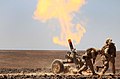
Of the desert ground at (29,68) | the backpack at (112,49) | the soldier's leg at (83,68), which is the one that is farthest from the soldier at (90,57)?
the desert ground at (29,68)

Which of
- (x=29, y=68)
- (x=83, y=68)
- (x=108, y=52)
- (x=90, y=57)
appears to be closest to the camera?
(x=108, y=52)

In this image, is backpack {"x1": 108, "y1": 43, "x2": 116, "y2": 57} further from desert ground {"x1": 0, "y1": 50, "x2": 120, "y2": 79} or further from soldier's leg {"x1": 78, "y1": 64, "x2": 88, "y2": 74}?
soldier's leg {"x1": 78, "y1": 64, "x2": 88, "y2": 74}

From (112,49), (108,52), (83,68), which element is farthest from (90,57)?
(112,49)

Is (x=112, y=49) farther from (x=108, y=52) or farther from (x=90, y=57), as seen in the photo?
(x=90, y=57)

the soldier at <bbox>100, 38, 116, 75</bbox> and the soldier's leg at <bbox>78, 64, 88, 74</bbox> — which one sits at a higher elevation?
the soldier at <bbox>100, 38, 116, 75</bbox>

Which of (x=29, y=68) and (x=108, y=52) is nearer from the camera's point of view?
(x=108, y=52)

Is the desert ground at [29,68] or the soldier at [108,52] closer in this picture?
the desert ground at [29,68]

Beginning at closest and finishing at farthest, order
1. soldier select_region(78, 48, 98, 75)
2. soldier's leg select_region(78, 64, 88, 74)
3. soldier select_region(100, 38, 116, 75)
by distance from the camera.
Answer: soldier select_region(100, 38, 116, 75)
soldier select_region(78, 48, 98, 75)
soldier's leg select_region(78, 64, 88, 74)

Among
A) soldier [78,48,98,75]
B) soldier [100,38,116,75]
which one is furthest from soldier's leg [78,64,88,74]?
soldier [100,38,116,75]

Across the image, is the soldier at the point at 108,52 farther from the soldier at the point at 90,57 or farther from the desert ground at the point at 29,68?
the desert ground at the point at 29,68

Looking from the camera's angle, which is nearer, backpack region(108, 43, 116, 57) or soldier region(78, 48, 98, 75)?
backpack region(108, 43, 116, 57)

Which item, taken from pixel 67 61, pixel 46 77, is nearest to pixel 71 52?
pixel 67 61

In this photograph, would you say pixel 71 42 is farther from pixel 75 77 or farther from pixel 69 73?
pixel 75 77

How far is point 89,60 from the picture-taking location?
36844 mm
